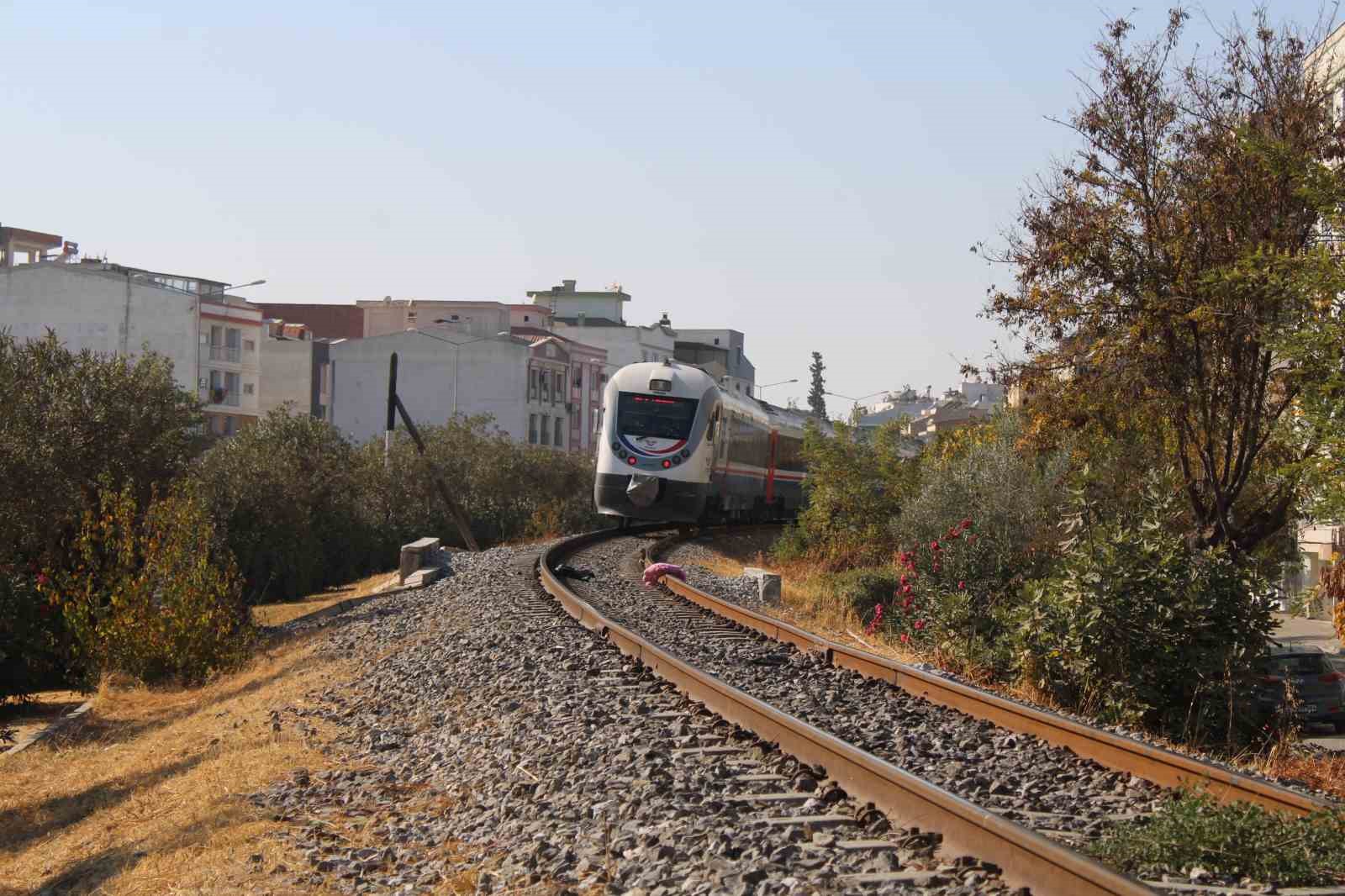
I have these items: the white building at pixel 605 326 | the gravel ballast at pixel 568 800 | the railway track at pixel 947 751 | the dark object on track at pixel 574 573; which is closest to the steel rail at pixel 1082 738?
the railway track at pixel 947 751

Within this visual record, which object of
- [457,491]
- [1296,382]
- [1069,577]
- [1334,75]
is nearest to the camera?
[1069,577]

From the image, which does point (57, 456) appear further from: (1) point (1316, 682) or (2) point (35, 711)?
(1) point (1316, 682)

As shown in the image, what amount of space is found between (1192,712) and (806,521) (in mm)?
20325

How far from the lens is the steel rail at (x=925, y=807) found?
5191 mm

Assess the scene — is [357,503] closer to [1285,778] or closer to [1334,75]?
[1334,75]

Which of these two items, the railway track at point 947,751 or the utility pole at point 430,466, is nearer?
the railway track at point 947,751

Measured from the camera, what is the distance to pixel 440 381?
261ft

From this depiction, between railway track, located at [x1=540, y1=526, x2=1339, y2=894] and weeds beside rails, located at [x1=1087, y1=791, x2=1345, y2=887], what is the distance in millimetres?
326

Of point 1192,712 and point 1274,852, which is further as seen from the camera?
point 1192,712

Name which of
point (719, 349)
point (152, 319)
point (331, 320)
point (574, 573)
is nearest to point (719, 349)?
point (719, 349)

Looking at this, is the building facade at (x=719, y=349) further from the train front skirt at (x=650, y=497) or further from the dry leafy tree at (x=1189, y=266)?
the dry leafy tree at (x=1189, y=266)

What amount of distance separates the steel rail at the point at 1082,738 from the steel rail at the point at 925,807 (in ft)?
4.98

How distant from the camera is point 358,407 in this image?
80.1 m

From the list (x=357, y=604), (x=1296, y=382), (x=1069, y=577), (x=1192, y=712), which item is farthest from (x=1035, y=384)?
(x=357, y=604)
